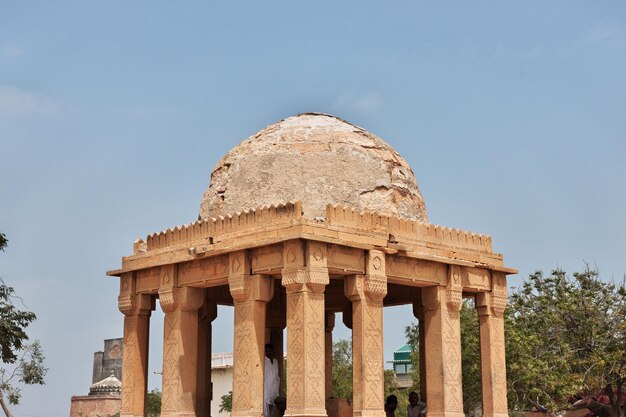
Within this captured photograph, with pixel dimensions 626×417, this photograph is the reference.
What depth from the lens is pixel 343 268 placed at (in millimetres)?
11328

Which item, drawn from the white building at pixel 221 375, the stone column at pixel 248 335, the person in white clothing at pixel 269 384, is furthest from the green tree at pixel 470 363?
the white building at pixel 221 375

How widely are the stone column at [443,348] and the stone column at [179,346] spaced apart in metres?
3.38

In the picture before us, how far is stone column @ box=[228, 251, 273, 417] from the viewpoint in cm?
1126

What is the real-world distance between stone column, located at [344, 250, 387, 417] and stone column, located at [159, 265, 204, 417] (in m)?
2.49

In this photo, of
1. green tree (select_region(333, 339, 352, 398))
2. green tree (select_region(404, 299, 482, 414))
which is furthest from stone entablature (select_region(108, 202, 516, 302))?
green tree (select_region(333, 339, 352, 398))

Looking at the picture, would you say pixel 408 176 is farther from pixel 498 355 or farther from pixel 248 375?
pixel 248 375

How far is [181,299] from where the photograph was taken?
494 inches

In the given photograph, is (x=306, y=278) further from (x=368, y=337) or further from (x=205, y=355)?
(x=205, y=355)

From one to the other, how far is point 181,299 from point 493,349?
4.82 metres

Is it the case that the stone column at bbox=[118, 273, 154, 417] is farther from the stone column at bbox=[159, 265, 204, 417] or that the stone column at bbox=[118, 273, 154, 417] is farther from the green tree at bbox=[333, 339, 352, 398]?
the green tree at bbox=[333, 339, 352, 398]

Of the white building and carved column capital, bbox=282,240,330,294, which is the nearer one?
carved column capital, bbox=282,240,330,294

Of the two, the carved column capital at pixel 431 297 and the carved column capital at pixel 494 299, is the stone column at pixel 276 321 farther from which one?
the carved column capital at pixel 494 299

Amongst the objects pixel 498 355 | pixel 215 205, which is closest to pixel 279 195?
pixel 215 205

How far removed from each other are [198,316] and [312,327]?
10.8 feet
